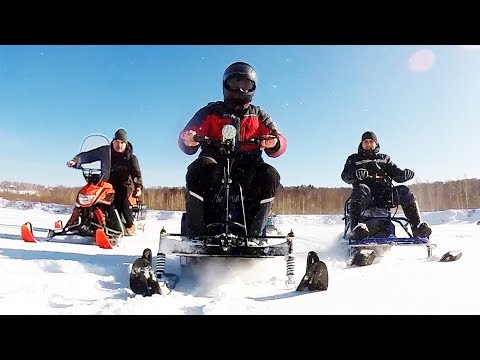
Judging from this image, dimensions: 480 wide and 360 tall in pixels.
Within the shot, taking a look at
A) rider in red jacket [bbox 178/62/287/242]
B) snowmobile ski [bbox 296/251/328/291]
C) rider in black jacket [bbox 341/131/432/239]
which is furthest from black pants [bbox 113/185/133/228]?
snowmobile ski [bbox 296/251/328/291]

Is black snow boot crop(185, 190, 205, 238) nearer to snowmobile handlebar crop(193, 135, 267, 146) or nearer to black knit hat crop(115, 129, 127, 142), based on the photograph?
snowmobile handlebar crop(193, 135, 267, 146)

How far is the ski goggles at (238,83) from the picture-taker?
3.45m

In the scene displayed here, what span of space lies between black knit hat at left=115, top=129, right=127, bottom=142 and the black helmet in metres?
2.70

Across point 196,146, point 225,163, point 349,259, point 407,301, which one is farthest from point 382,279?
point 196,146

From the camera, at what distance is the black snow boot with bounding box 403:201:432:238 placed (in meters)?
3.68

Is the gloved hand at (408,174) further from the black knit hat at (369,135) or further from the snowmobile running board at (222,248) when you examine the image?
the snowmobile running board at (222,248)

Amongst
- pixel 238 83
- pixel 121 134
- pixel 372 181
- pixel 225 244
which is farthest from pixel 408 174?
pixel 121 134

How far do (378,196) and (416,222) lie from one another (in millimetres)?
525

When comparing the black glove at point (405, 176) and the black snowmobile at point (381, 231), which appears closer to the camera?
the black snowmobile at point (381, 231)

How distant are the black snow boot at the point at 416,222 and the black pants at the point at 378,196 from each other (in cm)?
4

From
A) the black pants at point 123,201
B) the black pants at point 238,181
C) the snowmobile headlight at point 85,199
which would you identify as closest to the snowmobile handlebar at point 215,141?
the black pants at point 238,181

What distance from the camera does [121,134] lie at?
5.80 meters
